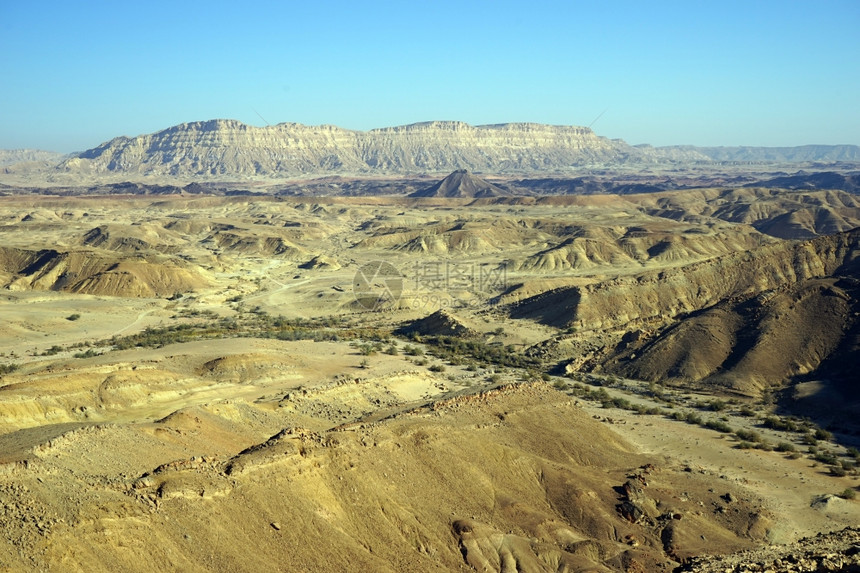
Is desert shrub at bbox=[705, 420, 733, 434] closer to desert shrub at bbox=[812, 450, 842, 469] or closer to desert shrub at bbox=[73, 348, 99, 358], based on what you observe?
desert shrub at bbox=[812, 450, 842, 469]

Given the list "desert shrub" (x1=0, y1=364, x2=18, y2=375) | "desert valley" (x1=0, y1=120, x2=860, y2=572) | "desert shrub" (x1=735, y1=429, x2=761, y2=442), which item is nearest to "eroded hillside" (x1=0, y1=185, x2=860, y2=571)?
"desert valley" (x1=0, y1=120, x2=860, y2=572)

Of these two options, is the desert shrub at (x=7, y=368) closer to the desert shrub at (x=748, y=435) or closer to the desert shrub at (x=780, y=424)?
the desert shrub at (x=748, y=435)

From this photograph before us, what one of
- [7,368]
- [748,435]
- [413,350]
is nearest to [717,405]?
[748,435]

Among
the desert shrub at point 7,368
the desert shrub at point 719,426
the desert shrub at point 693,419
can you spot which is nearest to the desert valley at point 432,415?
the desert shrub at point 719,426

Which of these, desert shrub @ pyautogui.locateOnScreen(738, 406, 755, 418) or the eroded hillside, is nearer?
the eroded hillside

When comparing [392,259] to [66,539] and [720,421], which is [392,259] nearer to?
[720,421]

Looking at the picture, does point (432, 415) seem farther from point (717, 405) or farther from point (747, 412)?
point (747, 412)

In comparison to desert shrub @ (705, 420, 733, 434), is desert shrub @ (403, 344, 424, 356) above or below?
below

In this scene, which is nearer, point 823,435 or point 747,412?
point 823,435

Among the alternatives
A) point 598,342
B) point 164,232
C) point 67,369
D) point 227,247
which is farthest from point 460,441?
point 164,232
